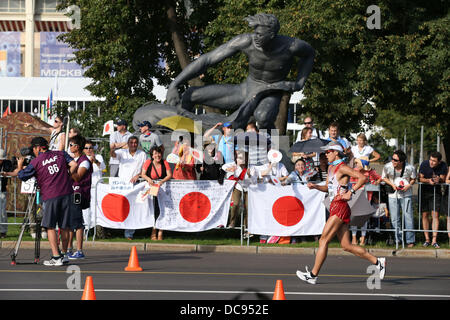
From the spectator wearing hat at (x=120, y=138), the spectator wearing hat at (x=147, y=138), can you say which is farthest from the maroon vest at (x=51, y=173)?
the spectator wearing hat at (x=147, y=138)

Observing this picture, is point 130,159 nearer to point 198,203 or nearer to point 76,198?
point 198,203

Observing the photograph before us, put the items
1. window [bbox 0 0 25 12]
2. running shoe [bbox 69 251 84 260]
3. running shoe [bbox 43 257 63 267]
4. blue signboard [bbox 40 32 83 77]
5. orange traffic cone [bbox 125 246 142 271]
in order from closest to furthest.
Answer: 1. orange traffic cone [bbox 125 246 142 271]
2. running shoe [bbox 43 257 63 267]
3. running shoe [bbox 69 251 84 260]
4. blue signboard [bbox 40 32 83 77]
5. window [bbox 0 0 25 12]

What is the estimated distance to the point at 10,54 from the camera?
8888 cm

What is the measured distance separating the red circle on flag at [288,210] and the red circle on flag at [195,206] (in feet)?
4.13

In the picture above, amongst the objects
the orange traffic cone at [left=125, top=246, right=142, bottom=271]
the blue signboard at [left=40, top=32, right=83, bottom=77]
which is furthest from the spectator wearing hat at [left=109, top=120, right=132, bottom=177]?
the blue signboard at [left=40, top=32, right=83, bottom=77]

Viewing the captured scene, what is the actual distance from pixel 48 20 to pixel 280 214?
8556 cm

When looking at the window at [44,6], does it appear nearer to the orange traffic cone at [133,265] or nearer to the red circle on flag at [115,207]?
the red circle on flag at [115,207]

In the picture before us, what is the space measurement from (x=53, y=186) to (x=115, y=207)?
3.20 meters

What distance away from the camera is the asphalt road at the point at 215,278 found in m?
9.58

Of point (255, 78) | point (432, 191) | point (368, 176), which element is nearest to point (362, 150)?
point (368, 176)

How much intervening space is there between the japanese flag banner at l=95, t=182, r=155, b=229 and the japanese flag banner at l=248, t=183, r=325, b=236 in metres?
1.94

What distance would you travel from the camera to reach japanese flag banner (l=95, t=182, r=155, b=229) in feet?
51.0

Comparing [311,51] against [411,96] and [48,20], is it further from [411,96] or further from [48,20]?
[48,20]

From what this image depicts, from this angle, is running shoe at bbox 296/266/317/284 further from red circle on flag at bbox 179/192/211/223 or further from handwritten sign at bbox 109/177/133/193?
handwritten sign at bbox 109/177/133/193
